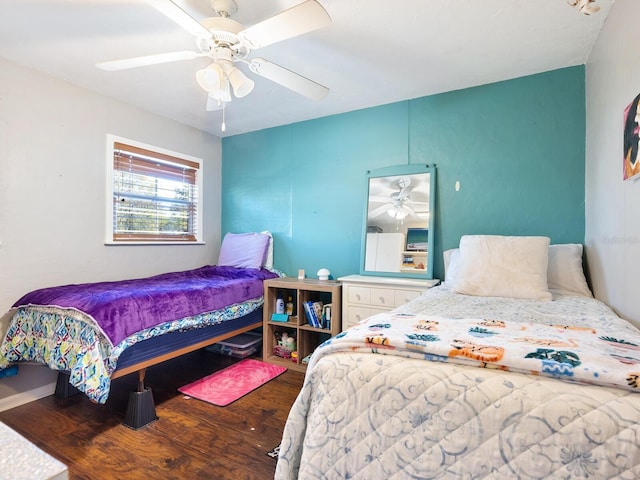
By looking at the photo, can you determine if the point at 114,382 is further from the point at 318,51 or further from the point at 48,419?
the point at 318,51

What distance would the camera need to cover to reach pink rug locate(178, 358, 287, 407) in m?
2.30

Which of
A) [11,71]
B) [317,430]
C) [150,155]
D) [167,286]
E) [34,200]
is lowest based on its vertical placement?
[317,430]

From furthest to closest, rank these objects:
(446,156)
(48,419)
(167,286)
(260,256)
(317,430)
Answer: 1. (260,256)
2. (446,156)
3. (167,286)
4. (48,419)
5. (317,430)

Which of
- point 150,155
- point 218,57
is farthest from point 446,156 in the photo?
point 150,155

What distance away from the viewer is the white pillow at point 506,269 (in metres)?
1.90

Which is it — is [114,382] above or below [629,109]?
below

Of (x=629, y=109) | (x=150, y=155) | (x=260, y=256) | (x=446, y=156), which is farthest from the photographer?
(x=260, y=256)

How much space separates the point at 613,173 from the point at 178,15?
222 centimetres

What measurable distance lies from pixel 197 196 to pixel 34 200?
1446 mm

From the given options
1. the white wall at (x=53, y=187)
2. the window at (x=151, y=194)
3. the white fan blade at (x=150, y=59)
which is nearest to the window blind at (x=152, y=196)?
the window at (x=151, y=194)

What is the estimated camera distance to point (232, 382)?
254 cm

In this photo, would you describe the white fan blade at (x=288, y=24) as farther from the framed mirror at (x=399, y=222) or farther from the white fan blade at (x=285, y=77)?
the framed mirror at (x=399, y=222)

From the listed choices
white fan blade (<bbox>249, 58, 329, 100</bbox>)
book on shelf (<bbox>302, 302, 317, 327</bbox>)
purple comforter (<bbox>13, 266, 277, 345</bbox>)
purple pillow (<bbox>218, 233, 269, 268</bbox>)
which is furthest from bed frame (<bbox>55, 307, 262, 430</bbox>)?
white fan blade (<bbox>249, 58, 329, 100</bbox>)

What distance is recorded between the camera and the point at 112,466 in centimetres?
158
